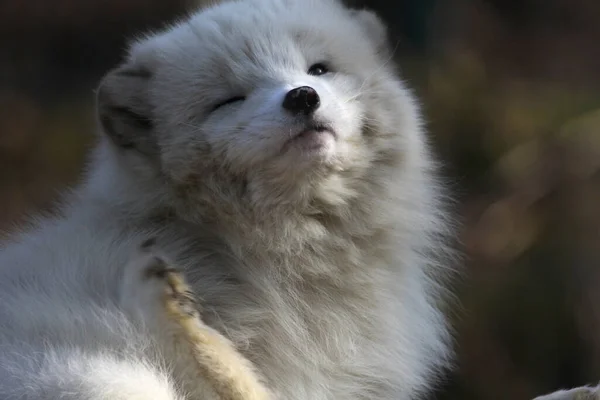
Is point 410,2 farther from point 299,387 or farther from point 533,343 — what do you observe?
point 299,387

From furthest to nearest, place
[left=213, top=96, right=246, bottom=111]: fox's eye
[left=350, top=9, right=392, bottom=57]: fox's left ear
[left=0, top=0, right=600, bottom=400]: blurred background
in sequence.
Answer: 1. [left=0, top=0, right=600, bottom=400]: blurred background
2. [left=350, top=9, right=392, bottom=57]: fox's left ear
3. [left=213, top=96, right=246, bottom=111]: fox's eye

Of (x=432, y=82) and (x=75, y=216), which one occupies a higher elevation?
(x=75, y=216)

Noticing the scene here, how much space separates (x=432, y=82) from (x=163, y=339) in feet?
7.84

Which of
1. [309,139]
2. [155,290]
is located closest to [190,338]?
[155,290]

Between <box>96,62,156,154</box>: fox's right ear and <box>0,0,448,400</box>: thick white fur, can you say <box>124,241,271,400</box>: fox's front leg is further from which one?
<box>96,62,156,154</box>: fox's right ear

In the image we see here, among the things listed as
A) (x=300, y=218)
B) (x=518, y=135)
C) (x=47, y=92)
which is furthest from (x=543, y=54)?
(x=300, y=218)

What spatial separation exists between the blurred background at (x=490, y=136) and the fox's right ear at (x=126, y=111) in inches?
61.3

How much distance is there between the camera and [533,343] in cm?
310

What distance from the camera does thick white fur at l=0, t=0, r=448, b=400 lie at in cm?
127

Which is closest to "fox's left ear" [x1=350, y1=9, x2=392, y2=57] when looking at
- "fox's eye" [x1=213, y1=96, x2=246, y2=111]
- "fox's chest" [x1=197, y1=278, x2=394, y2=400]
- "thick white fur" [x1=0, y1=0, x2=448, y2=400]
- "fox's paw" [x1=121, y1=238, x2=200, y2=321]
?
"thick white fur" [x1=0, y1=0, x2=448, y2=400]

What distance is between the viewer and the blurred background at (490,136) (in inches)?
122

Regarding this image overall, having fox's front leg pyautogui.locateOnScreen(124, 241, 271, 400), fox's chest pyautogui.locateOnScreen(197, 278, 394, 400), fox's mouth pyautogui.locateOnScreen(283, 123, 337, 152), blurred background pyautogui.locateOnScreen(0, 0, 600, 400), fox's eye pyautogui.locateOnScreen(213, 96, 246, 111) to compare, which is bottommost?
blurred background pyautogui.locateOnScreen(0, 0, 600, 400)

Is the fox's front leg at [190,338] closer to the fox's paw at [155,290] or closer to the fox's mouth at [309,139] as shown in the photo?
the fox's paw at [155,290]

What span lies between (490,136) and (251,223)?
213 cm
